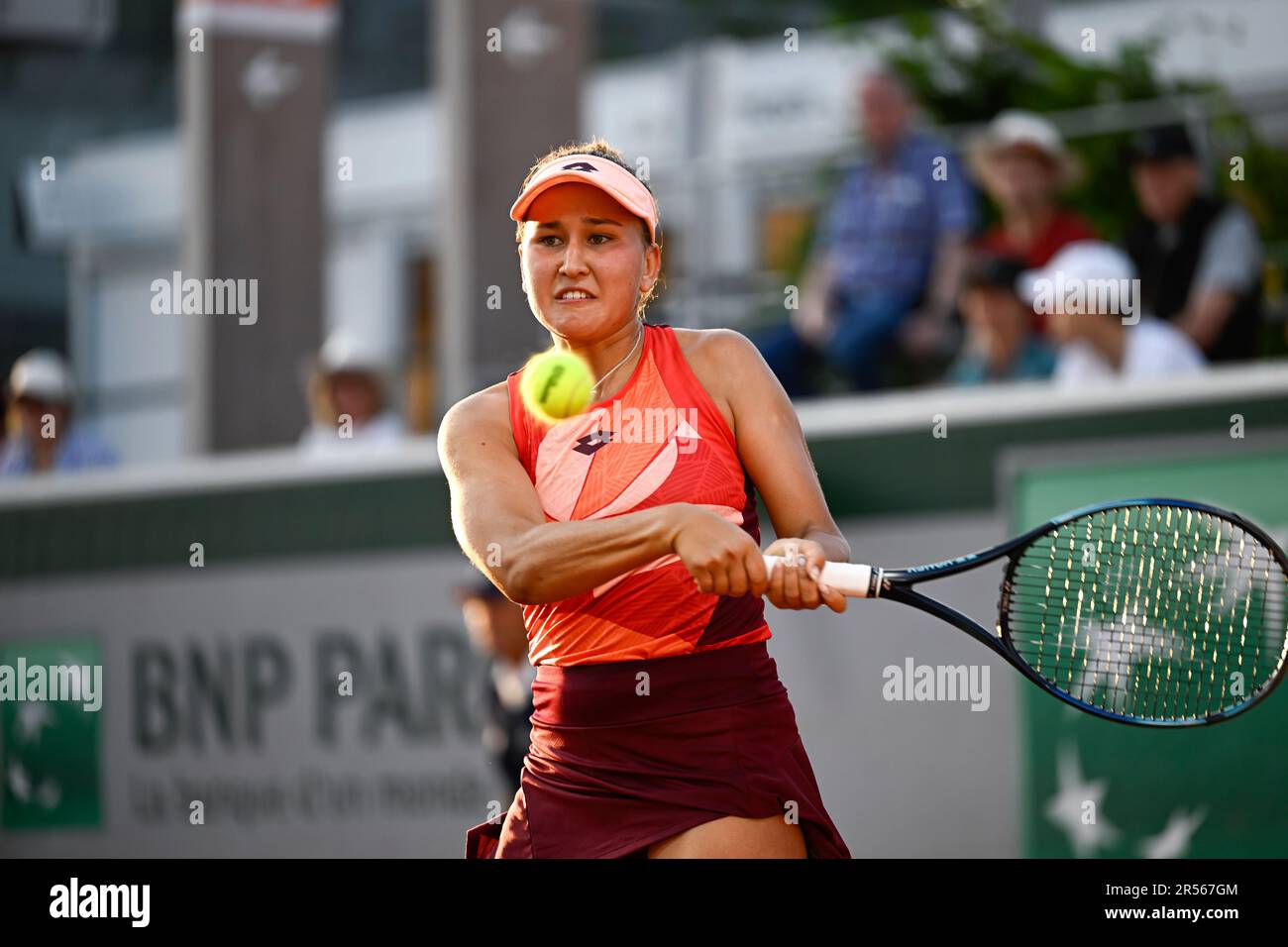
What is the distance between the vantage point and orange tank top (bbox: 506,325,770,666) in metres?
3.71

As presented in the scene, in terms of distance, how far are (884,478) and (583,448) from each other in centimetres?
458

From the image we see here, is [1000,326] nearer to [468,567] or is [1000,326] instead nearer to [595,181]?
[468,567]

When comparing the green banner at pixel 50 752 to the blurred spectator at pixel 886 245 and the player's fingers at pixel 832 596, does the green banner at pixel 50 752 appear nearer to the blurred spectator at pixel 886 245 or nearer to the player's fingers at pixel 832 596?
the blurred spectator at pixel 886 245

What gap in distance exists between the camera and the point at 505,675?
7.59 metres

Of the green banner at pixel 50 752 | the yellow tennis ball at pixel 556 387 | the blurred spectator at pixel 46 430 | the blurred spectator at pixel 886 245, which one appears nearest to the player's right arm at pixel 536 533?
the yellow tennis ball at pixel 556 387

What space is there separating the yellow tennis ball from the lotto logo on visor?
0.27m

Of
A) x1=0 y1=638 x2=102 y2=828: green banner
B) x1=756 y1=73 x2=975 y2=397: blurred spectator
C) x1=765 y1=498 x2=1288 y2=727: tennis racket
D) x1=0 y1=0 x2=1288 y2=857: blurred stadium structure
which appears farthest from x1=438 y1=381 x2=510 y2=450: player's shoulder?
x1=0 y1=638 x2=102 y2=828: green banner

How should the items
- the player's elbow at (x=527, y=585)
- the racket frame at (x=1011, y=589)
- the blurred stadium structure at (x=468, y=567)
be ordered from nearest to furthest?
the player's elbow at (x=527, y=585) < the racket frame at (x=1011, y=589) < the blurred stadium structure at (x=468, y=567)

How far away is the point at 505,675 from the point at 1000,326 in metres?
2.38

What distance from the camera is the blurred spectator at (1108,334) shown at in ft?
25.5

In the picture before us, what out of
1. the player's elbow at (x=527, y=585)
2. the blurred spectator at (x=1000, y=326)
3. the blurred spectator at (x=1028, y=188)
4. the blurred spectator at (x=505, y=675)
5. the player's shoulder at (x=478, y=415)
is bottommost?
the blurred spectator at (x=505, y=675)

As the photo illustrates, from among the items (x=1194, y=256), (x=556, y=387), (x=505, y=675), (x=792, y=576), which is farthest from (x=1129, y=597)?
(x=1194, y=256)

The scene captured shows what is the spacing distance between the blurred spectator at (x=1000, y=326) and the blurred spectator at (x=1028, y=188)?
0.16 metres
